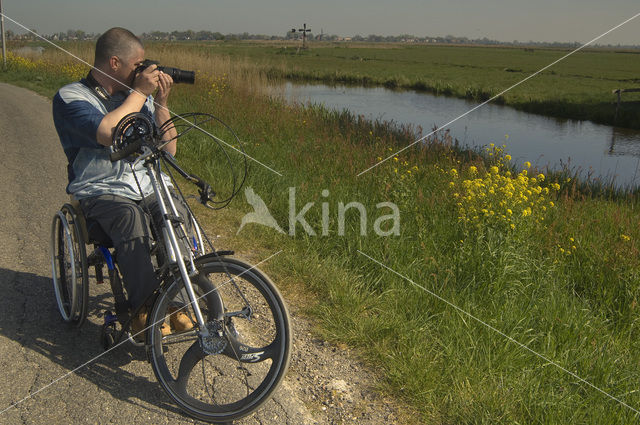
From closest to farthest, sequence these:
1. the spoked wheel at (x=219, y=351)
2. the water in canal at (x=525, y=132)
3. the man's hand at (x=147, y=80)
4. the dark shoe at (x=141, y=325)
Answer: the spoked wheel at (x=219, y=351), the man's hand at (x=147, y=80), the dark shoe at (x=141, y=325), the water in canal at (x=525, y=132)

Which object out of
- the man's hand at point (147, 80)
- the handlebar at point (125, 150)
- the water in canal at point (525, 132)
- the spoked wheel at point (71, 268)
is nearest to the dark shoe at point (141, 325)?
the spoked wheel at point (71, 268)

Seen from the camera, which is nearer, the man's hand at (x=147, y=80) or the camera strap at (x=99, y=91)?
the man's hand at (x=147, y=80)

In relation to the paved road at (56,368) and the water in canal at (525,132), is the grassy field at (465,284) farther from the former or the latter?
the water in canal at (525,132)

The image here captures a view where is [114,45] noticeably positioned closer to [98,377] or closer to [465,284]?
[98,377]

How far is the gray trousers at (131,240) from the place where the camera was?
2.48 m

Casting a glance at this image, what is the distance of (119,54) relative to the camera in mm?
2619

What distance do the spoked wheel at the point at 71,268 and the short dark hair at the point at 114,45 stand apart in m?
0.86

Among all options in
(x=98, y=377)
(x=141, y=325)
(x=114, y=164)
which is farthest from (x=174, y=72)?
(x=98, y=377)

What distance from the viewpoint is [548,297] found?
3717 millimetres

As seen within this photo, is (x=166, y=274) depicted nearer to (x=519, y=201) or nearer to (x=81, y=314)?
(x=81, y=314)

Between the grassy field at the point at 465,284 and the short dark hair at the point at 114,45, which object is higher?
the short dark hair at the point at 114,45

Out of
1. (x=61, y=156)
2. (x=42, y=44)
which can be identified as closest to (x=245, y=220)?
(x=61, y=156)

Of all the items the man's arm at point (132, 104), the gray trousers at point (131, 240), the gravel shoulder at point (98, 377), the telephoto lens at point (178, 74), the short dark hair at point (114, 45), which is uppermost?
the short dark hair at point (114, 45)

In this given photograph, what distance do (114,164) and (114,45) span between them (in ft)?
2.03
